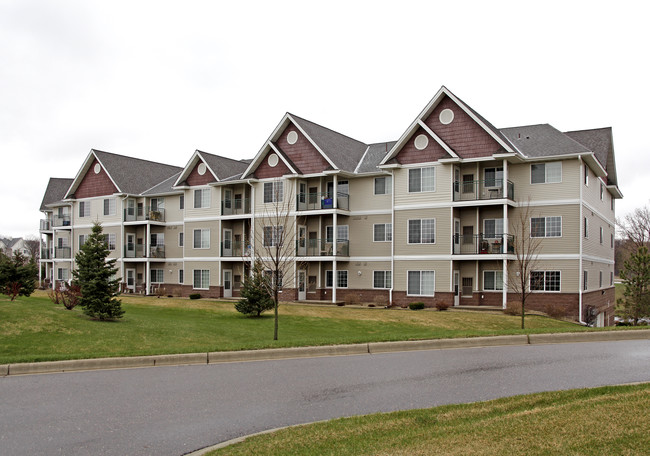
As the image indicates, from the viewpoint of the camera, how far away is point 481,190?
34594mm

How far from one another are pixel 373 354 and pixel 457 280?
70.4 feet

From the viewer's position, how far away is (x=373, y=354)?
14766mm

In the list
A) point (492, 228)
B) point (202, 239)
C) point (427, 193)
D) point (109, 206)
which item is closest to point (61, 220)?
point (109, 206)

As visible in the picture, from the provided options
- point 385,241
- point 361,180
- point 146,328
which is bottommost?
point 146,328

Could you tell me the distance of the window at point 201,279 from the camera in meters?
44.3

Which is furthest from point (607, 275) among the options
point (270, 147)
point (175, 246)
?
point (175, 246)

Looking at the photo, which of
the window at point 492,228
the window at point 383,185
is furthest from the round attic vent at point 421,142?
the window at point 492,228

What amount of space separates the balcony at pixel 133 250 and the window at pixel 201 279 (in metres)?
6.35

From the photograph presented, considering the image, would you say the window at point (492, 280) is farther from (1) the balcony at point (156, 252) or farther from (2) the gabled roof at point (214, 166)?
(1) the balcony at point (156, 252)

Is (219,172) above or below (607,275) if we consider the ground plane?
above

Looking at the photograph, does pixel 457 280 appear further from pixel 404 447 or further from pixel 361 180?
pixel 404 447

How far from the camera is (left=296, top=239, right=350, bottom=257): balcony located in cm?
3878

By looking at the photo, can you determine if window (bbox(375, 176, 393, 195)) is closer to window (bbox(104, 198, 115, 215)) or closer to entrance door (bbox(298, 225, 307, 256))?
entrance door (bbox(298, 225, 307, 256))

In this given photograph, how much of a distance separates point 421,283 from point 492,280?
4.12 meters
